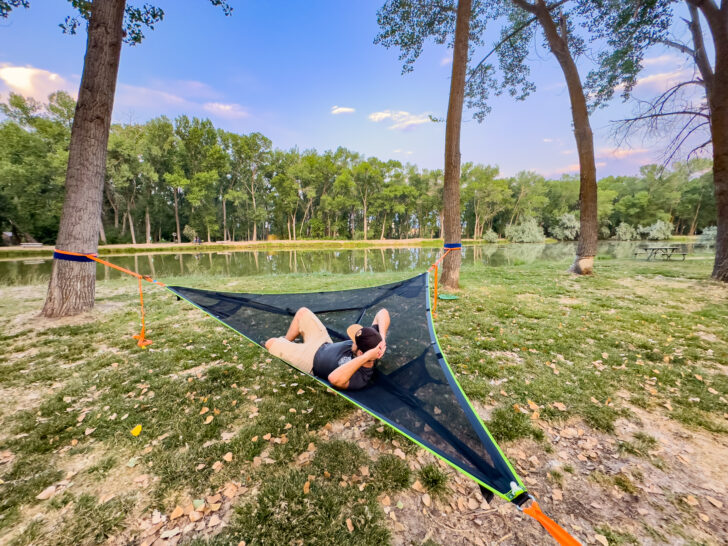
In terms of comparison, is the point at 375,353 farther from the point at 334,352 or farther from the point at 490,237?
the point at 490,237

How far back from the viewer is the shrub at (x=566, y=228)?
29.4 meters

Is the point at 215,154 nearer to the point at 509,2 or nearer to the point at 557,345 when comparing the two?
the point at 509,2

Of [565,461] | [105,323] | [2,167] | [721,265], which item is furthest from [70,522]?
[2,167]

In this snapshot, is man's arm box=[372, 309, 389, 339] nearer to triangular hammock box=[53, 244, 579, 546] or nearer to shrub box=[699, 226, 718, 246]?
triangular hammock box=[53, 244, 579, 546]

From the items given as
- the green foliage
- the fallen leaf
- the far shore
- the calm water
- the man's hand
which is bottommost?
the green foliage

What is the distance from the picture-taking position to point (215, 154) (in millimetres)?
23516

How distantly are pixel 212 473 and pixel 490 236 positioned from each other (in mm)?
34085

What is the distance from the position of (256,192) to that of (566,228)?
3441 cm

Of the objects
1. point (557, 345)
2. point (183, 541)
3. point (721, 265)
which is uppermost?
point (721, 265)

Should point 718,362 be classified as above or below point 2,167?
below

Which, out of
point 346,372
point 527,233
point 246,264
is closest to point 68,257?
point 346,372

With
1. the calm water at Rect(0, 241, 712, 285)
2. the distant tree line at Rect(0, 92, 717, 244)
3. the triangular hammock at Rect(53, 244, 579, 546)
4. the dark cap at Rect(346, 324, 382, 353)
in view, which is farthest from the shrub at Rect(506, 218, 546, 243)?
the dark cap at Rect(346, 324, 382, 353)

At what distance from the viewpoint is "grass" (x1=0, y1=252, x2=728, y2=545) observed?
136cm

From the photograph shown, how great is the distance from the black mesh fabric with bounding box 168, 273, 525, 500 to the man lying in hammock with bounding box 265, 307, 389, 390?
4.0 inches
